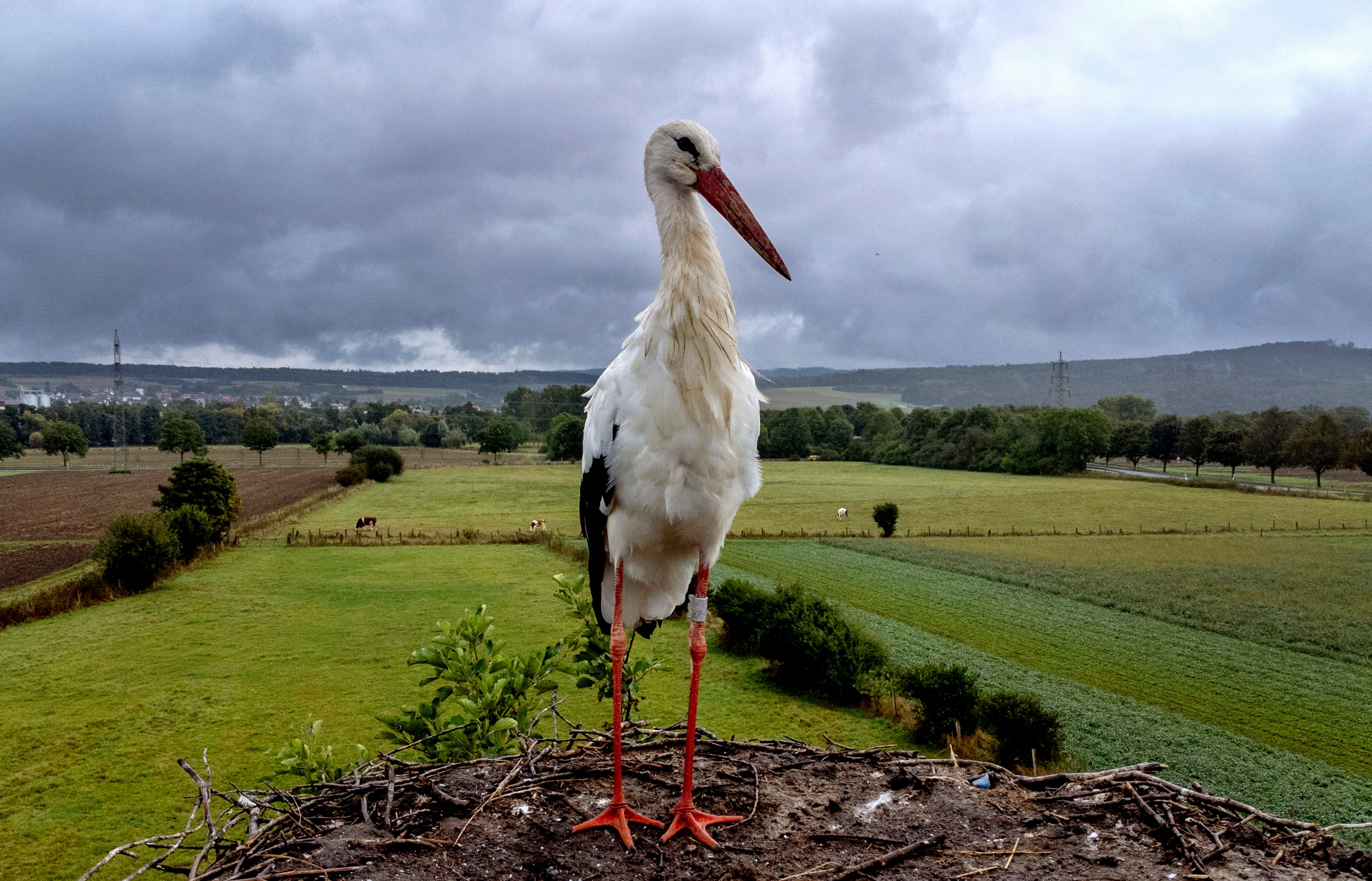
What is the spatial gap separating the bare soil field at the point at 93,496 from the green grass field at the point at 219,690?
43.0 feet

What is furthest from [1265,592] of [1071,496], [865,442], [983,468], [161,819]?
[865,442]

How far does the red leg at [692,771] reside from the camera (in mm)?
4023

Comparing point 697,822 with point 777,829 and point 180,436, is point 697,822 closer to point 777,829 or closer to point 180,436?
point 777,829

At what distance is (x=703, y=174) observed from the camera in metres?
4.29

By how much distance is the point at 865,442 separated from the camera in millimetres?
90000

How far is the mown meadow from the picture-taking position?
13781mm

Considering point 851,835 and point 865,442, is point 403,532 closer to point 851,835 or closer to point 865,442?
point 851,835

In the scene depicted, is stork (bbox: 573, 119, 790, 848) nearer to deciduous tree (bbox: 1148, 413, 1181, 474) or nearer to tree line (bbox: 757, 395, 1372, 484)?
tree line (bbox: 757, 395, 1372, 484)

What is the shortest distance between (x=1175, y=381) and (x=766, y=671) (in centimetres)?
17634

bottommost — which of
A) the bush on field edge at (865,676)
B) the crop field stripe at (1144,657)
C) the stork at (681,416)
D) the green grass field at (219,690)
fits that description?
the green grass field at (219,690)

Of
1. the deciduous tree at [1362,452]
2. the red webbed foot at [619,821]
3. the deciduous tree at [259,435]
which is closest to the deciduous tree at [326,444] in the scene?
the deciduous tree at [259,435]

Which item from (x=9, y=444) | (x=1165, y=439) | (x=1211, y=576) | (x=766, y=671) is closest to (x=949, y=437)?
(x=1165, y=439)

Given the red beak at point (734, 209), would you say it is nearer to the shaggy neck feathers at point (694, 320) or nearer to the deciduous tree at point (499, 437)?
the shaggy neck feathers at point (694, 320)

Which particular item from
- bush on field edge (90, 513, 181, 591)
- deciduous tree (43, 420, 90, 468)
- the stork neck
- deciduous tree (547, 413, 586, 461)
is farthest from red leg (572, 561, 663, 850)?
deciduous tree (43, 420, 90, 468)
